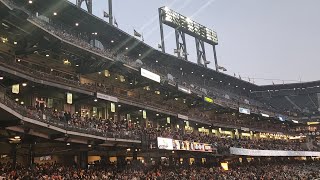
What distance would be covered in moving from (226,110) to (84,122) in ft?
126

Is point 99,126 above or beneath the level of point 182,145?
above

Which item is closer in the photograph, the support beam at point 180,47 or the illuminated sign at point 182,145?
the illuminated sign at point 182,145

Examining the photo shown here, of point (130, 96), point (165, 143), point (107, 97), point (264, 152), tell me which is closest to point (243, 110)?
point (264, 152)

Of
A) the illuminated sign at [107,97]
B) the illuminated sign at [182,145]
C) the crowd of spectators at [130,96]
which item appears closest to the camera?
the crowd of spectators at [130,96]

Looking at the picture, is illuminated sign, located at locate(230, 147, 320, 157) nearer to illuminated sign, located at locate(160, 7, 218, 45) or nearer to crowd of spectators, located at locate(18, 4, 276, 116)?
crowd of spectators, located at locate(18, 4, 276, 116)

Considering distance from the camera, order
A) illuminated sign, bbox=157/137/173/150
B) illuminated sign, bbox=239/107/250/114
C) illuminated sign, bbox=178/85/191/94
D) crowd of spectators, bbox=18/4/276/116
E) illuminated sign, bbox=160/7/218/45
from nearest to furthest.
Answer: illuminated sign, bbox=157/137/173/150 → crowd of spectators, bbox=18/4/276/116 → illuminated sign, bbox=178/85/191/94 → illuminated sign, bbox=160/7/218/45 → illuminated sign, bbox=239/107/250/114

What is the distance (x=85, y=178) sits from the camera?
23.4m

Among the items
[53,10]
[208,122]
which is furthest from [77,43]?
[208,122]

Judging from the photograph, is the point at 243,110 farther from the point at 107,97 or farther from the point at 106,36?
the point at 107,97

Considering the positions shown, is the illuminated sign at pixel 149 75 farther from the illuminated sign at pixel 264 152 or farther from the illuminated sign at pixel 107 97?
the illuminated sign at pixel 264 152

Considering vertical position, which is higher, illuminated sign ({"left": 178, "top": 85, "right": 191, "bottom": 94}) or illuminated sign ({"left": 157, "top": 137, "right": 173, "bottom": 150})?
illuminated sign ({"left": 178, "top": 85, "right": 191, "bottom": 94})

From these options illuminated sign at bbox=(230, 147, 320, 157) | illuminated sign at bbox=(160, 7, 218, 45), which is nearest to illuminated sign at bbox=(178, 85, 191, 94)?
illuminated sign at bbox=(230, 147, 320, 157)

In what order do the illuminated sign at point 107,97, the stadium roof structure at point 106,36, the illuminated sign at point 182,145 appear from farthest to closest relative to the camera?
the stadium roof structure at point 106,36 < the illuminated sign at point 107,97 < the illuminated sign at point 182,145

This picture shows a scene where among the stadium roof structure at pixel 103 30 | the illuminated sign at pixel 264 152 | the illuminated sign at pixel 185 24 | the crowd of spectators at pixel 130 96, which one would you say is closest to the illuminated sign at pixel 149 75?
the crowd of spectators at pixel 130 96
